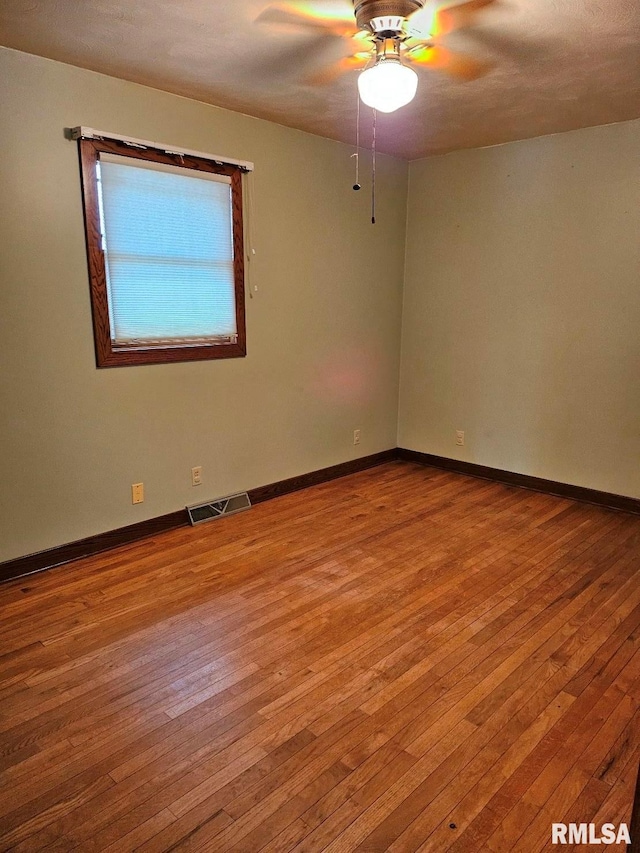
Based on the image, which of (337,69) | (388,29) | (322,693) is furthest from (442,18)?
(322,693)

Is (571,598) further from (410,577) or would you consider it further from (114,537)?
(114,537)

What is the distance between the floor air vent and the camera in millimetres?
3619

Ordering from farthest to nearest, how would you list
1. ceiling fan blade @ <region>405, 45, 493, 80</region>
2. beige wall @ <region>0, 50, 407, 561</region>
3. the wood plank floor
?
1. beige wall @ <region>0, 50, 407, 561</region>
2. ceiling fan blade @ <region>405, 45, 493, 80</region>
3. the wood plank floor

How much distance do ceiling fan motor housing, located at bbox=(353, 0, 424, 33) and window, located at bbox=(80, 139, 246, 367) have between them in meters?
1.49

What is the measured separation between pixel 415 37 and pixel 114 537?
117 inches

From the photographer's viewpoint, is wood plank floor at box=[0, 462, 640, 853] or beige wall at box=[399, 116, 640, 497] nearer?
wood plank floor at box=[0, 462, 640, 853]

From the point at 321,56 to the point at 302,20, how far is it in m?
0.34

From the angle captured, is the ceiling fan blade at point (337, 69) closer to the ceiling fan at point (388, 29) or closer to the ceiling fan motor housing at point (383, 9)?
the ceiling fan at point (388, 29)

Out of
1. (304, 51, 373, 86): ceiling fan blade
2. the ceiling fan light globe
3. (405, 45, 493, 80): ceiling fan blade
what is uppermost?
(304, 51, 373, 86): ceiling fan blade

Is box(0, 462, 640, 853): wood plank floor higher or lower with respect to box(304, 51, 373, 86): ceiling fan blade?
lower

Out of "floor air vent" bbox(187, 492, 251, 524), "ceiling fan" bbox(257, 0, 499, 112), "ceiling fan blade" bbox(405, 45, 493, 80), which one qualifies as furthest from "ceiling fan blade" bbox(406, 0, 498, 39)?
"floor air vent" bbox(187, 492, 251, 524)

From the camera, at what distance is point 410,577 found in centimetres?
293

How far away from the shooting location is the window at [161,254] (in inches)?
116

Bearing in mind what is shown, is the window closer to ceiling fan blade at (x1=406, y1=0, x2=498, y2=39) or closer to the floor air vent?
the floor air vent
